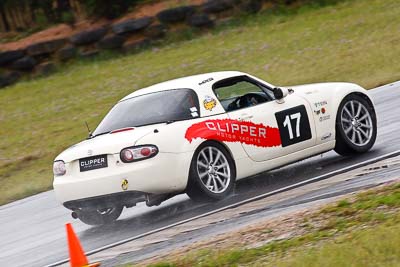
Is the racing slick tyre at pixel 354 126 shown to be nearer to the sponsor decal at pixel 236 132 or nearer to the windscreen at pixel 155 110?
the sponsor decal at pixel 236 132

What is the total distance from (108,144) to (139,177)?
0.55 metres

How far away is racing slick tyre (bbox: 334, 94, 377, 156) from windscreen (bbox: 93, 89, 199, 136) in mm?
2062

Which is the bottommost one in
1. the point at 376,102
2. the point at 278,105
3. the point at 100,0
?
the point at 376,102

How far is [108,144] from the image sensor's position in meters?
10.1

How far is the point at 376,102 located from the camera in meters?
17.4

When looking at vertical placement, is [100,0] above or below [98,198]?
above

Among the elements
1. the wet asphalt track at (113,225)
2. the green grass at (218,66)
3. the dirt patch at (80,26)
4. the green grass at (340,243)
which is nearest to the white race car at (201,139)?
the wet asphalt track at (113,225)

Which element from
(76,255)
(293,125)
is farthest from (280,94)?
(76,255)

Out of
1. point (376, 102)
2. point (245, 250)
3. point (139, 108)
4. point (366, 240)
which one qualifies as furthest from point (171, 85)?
point (376, 102)

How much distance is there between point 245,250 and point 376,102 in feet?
34.9

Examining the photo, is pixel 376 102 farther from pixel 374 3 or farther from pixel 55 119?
Result: pixel 374 3

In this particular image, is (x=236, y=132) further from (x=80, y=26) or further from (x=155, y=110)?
(x=80, y=26)

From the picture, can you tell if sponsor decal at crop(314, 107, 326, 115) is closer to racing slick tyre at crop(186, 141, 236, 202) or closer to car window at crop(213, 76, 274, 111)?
car window at crop(213, 76, 274, 111)

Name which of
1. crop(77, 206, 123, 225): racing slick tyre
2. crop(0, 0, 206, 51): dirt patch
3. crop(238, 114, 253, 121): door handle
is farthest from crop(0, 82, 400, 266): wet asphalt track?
crop(0, 0, 206, 51): dirt patch
